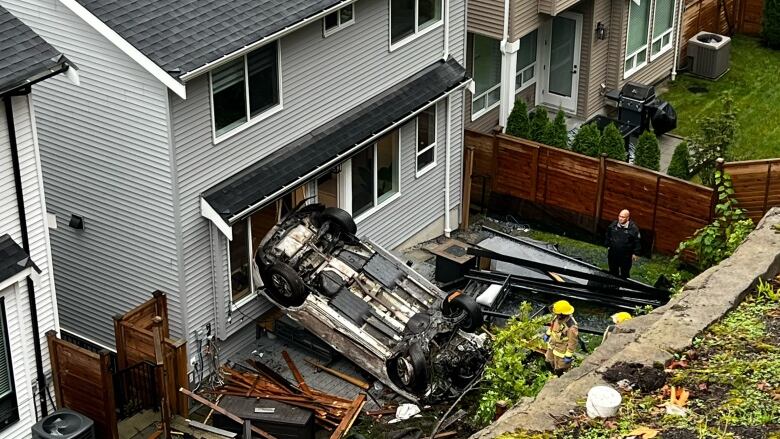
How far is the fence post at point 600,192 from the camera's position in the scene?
76.6ft

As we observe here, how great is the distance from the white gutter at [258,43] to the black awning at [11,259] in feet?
10.4

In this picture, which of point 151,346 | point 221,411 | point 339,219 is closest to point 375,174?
point 339,219

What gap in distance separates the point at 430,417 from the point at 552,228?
25.2 ft

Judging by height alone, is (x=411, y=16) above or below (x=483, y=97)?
above

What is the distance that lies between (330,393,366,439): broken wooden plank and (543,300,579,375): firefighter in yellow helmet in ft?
9.68

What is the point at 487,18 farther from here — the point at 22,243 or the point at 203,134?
the point at 22,243

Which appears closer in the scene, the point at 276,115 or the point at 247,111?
the point at 247,111

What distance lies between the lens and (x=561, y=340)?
17234mm

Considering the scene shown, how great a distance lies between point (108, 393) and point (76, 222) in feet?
11.2

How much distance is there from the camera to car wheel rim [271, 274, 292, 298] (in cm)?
1828

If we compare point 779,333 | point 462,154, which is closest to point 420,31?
point 462,154

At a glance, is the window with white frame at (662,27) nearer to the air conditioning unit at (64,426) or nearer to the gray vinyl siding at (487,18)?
the gray vinyl siding at (487,18)

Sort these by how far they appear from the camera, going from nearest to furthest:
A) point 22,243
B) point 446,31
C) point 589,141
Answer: point 22,243, point 446,31, point 589,141

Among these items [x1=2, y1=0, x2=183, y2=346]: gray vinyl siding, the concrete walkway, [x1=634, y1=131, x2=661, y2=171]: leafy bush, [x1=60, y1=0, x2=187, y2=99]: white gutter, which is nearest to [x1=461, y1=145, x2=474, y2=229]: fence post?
[x1=634, y1=131, x2=661, y2=171]: leafy bush
